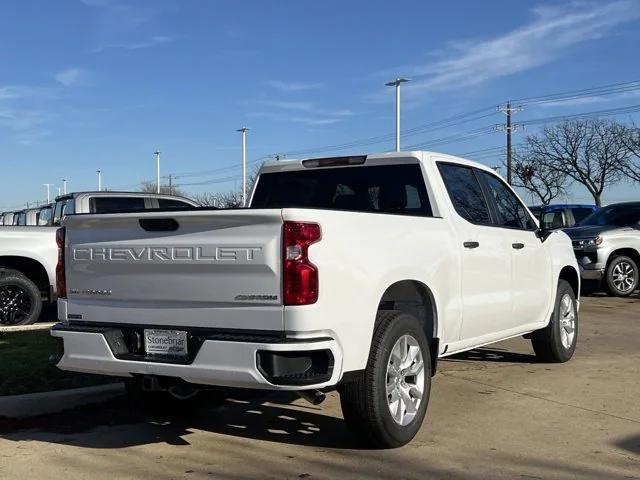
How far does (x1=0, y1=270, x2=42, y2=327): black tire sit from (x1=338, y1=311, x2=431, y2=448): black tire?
6.52 meters

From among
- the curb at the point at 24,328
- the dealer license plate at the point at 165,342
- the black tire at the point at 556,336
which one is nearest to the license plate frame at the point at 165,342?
the dealer license plate at the point at 165,342

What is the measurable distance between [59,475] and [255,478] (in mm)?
1224

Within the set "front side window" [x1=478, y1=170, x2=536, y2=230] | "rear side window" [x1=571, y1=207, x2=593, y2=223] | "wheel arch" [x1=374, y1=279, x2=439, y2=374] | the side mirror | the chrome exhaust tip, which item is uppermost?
"rear side window" [x1=571, y1=207, x2=593, y2=223]

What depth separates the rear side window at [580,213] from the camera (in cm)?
1909

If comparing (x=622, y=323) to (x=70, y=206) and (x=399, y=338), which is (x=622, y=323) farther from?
(x=70, y=206)

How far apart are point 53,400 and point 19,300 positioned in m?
4.34

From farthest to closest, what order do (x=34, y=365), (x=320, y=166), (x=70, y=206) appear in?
(x=70, y=206), (x=34, y=365), (x=320, y=166)

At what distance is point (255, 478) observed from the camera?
4402mm

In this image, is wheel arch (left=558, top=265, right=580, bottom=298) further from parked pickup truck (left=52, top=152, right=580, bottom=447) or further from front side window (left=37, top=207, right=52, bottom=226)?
front side window (left=37, top=207, right=52, bottom=226)

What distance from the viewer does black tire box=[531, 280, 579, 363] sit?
7.53 m

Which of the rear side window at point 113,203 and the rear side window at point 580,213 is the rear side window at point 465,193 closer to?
the rear side window at point 113,203

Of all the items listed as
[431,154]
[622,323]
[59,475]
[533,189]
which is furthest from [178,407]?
[533,189]

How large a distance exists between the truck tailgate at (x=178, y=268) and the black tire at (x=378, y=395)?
0.75m

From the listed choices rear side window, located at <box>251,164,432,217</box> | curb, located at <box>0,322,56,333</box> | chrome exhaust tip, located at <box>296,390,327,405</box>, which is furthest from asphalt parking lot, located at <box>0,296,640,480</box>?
curb, located at <box>0,322,56,333</box>
